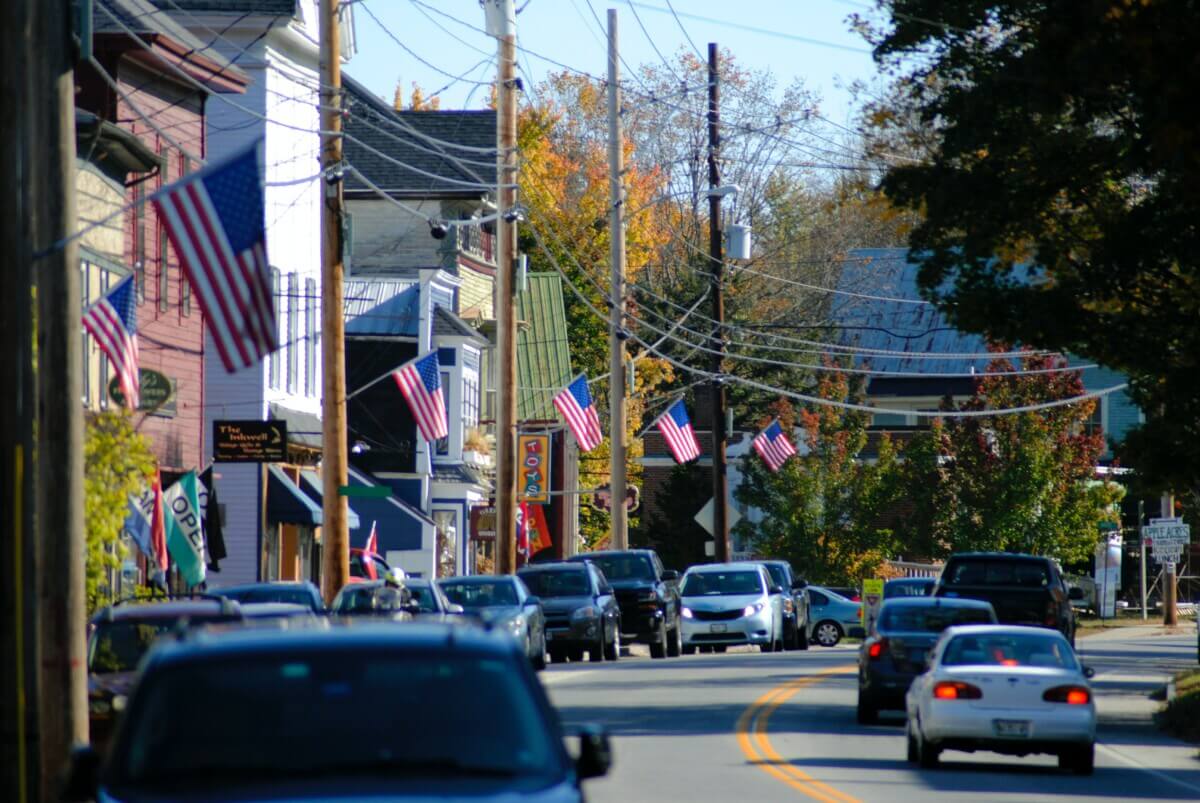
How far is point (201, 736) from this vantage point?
7.39 m

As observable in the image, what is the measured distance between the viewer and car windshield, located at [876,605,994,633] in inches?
966

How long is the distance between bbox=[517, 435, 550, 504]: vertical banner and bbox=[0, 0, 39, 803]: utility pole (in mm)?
37838

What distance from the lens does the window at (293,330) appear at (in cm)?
4291

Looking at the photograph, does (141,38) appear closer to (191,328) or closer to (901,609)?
(191,328)

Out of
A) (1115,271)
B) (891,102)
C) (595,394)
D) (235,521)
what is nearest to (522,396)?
(595,394)

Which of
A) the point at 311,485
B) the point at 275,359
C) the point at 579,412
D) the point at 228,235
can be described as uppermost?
the point at 228,235

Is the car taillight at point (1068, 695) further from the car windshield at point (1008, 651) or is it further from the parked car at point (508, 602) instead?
the parked car at point (508, 602)

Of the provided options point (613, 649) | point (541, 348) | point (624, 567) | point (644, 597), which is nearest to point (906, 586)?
point (644, 597)

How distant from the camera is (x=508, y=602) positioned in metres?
31.0

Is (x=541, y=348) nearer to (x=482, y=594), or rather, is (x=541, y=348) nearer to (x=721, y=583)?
(x=721, y=583)

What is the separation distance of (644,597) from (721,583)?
3.28m

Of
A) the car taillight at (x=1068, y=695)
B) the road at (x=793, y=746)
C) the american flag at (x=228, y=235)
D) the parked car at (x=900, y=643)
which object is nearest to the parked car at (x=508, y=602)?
the road at (x=793, y=746)

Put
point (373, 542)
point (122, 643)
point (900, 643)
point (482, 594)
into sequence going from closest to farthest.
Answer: point (122, 643) → point (900, 643) → point (482, 594) → point (373, 542)

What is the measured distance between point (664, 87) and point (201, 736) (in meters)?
68.5
